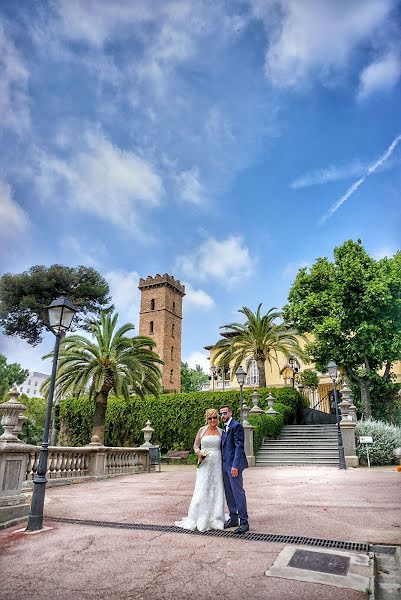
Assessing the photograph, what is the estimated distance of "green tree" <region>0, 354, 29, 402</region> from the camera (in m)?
29.8

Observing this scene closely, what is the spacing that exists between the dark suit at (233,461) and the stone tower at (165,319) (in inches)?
1650

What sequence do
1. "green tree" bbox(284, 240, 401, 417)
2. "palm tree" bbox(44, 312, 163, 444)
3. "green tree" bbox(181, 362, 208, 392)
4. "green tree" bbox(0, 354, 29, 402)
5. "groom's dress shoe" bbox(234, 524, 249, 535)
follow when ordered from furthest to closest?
"green tree" bbox(181, 362, 208, 392), "green tree" bbox(0, 354, 29, 402), "green tree" bbox(284, 240, 401, 417), "palm tree" bbox(44, 312, 163, 444), "groom's dress shoe" bbox(234, 524, 249, 535)

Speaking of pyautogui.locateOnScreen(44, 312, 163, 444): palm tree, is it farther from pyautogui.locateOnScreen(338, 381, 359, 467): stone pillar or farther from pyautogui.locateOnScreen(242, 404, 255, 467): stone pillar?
pyautogui.locateOnScreen(338, 381, 359, 467): stone pillar

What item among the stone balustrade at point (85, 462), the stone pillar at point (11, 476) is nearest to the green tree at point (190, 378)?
the stone balustrade at point (85, 462)

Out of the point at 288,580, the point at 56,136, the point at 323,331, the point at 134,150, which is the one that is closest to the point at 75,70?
the point at 56,136

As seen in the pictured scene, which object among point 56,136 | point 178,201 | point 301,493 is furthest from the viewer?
point 178,201

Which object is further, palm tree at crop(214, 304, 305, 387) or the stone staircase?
palm tree at crop(214, 304, 305, 387)

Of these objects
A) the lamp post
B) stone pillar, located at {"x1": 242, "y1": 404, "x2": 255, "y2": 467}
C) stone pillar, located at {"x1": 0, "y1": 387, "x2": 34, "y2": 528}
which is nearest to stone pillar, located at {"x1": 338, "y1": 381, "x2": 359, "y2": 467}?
stone pillar, located at {"x1": 242, "y1": 404, "x2": 255, "y2": 467}

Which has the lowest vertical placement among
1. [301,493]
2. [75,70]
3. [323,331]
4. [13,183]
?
[301,493]

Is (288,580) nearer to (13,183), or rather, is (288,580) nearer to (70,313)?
(70,313)

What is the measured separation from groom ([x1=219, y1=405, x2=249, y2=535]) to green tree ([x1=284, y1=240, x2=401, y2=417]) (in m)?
18.0

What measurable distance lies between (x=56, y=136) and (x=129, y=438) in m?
19.7

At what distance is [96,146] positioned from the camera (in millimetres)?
11453

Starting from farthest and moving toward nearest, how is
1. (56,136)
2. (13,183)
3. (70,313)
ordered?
(13,183), (56,136), (70,313)
